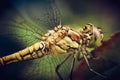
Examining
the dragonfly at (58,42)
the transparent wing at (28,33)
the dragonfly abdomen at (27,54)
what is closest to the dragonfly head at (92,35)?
the dragonfly at (58,42)

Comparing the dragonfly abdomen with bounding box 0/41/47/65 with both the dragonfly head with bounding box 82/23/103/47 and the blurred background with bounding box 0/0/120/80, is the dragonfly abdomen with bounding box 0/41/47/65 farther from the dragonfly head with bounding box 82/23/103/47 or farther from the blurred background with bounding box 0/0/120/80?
the dragonfly head with bounding box 82/23/103/47

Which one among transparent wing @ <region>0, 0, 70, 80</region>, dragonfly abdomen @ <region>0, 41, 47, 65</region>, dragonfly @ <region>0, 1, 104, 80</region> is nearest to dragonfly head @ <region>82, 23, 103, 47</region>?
dragonfly @ <region>0, 1, 104, 80</region>

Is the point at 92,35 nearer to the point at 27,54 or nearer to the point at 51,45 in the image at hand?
the point at 51,45

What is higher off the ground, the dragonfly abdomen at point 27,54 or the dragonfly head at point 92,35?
the dragonfly head at point 92,35

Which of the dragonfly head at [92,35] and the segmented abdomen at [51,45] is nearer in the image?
the segmented abdomen at [51,45]

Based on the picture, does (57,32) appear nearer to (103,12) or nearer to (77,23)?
(77,23)

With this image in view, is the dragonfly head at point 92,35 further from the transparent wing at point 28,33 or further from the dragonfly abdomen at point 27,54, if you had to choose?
the dragonfly abdomen at point 27,54
